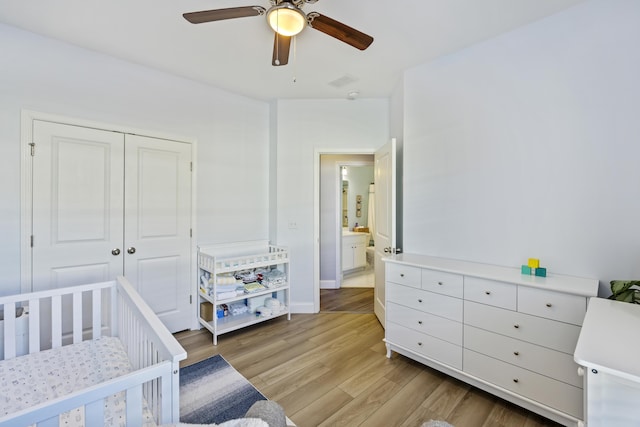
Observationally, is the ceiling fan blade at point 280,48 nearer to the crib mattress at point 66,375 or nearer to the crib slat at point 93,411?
the crib slat at point 93,411

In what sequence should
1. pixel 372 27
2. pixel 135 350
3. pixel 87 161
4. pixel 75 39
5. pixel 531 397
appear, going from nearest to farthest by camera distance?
pixel 135 350 → pixel 531 397 → pixel 372 27 → pixel 75 39 → pixel 87 161

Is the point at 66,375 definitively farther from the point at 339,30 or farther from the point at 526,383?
the point at 526,383

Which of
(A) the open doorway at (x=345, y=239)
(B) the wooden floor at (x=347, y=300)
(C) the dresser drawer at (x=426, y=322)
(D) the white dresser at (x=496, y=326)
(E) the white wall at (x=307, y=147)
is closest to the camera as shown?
(D) the white dresser at (x=496, y=326)

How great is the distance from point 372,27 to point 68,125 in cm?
254

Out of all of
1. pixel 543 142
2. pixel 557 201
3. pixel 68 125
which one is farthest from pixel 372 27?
pixel 68 125

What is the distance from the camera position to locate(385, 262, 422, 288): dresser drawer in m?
2.27

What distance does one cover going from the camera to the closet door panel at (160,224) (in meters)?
2.62

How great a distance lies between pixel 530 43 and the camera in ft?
6.73

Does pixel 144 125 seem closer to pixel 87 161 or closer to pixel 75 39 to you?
pixel 87 161

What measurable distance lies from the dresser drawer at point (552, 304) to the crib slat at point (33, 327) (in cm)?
300

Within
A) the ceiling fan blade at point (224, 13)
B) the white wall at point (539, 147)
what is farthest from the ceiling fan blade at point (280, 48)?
the white wall at point (539, 147)

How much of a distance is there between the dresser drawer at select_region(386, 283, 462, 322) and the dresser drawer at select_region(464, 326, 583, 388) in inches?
5.4

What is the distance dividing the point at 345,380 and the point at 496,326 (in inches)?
44.6

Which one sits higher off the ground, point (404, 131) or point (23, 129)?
point (404, 131)
